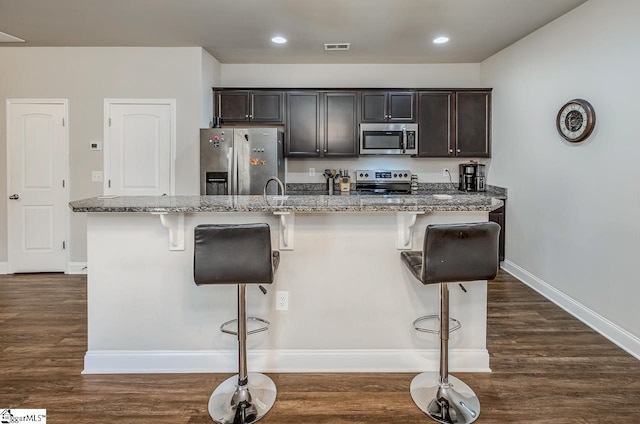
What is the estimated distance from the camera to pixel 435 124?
515 cm

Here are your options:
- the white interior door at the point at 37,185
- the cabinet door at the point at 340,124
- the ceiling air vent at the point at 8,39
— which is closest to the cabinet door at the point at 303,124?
the cabinet door at the point at 340,124

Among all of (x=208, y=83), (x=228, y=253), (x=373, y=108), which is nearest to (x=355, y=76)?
(x=373, y=108)

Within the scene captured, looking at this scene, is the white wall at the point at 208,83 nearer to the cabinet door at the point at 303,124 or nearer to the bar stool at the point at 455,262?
the cabinet door at the point at 303,124

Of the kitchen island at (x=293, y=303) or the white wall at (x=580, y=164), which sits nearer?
the kitchen island at (x=293, y=303)

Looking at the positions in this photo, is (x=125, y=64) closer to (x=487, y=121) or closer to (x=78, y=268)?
(x=78, y=268)

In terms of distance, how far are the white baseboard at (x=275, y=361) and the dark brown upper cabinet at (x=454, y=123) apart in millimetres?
3297

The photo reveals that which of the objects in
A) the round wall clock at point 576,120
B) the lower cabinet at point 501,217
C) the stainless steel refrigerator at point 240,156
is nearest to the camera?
the round wall clock at point 576,120

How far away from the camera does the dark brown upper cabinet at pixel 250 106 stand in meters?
5.03

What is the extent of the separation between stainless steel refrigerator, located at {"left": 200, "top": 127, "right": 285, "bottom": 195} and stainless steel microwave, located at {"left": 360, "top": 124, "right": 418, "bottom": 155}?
4.33 feet

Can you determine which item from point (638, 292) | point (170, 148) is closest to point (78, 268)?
point (170, 148)

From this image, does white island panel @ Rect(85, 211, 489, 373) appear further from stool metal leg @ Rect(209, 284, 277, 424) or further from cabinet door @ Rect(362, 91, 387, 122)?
cabinet door @ Rect(362, 91, 387, 122)

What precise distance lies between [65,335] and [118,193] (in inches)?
82.9

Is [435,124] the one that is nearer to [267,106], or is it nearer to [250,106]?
[267,106]

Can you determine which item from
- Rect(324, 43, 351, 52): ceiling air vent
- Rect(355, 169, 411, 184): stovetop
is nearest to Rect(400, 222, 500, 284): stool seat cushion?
Rect(324, 43, 351, 52): ceiling air vent
